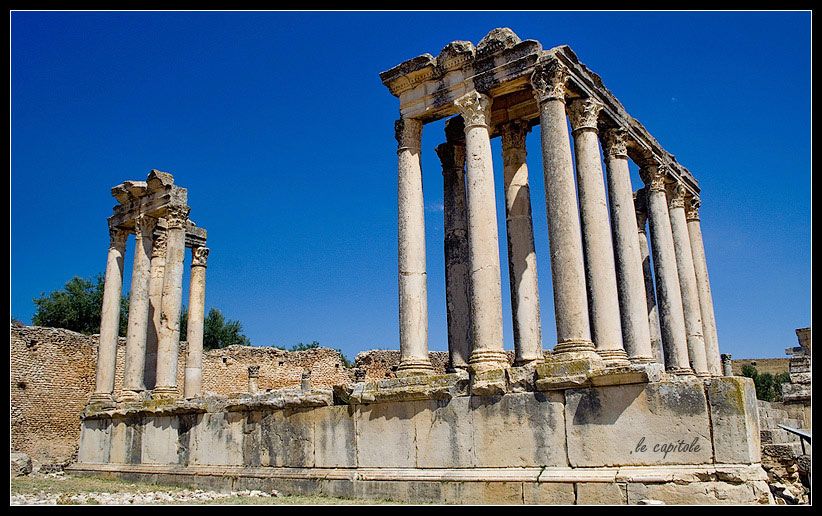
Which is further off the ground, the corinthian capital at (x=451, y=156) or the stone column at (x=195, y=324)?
the corinthian capital at (x=451, y=156)

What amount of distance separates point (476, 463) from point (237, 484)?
4.94 metres

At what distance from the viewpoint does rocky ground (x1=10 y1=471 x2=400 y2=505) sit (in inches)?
406

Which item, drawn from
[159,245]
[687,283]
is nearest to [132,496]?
[159,245]

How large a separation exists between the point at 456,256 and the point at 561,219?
359cm

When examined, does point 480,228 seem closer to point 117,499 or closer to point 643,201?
point 117,499

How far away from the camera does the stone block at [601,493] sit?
8.62m

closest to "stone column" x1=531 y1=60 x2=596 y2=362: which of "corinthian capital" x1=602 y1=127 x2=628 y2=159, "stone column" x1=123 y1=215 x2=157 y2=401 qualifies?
"corinthian capital" x1=602 y1=127 x2=628 y2=159

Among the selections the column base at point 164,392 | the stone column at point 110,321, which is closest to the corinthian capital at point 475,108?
the column base at point 164,392

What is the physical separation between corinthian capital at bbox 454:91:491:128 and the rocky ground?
6.78 meters

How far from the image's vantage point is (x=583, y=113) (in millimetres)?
12906

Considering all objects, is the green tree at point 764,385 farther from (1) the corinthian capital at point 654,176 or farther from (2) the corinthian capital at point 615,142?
(2) the corinthian capital at point 615,142

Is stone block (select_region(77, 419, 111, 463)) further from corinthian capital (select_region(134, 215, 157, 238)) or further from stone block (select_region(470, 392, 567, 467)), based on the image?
stone block (select_region(470, 392, 567, 467))

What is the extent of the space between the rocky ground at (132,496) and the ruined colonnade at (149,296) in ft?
12.2
